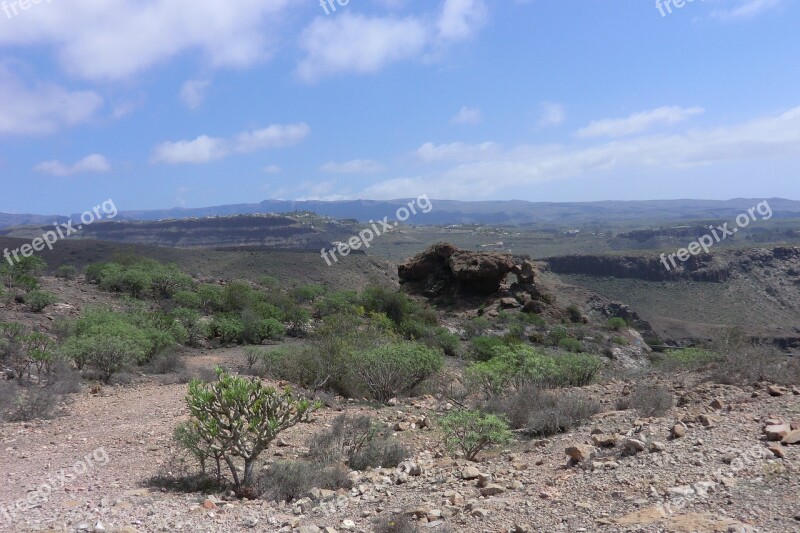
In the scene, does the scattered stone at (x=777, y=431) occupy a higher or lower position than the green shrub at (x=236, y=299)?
higher

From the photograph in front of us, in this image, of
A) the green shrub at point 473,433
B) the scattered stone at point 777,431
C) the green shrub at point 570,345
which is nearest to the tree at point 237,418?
the green shrub at point 473,433

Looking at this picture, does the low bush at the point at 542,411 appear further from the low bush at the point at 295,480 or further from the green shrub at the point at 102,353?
the green shrub at the point at 102,353

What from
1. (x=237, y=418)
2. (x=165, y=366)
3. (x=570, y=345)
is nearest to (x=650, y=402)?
(x=237, y=418)

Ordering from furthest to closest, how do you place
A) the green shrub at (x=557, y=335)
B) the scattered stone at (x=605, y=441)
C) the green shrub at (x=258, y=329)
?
the green shrub at (x=557, y=335), the green shrub at (x=258, y=329), the scattered stone at (x=605, y=441)

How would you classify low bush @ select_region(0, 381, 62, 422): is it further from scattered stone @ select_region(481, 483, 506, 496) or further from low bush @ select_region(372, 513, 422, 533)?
scattered stone @ select_region(481, 483, 506, 496)

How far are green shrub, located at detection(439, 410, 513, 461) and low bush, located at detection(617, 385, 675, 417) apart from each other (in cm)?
242

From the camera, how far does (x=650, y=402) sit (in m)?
9.27

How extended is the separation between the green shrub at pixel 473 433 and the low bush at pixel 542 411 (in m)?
0.87

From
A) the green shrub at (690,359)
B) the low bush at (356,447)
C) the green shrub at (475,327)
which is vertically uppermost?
the low bush at (356,447)

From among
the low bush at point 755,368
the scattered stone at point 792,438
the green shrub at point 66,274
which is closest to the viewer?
the scattered stone at point 792,438

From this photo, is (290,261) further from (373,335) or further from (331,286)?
(373,335)

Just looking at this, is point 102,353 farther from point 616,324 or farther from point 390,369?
point 616,324

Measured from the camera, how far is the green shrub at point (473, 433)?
812cm

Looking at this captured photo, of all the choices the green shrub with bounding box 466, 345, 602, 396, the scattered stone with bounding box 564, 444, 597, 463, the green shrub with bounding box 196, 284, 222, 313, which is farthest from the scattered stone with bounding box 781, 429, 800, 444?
the green shrub with bounding box 196, 284, 222, 313
